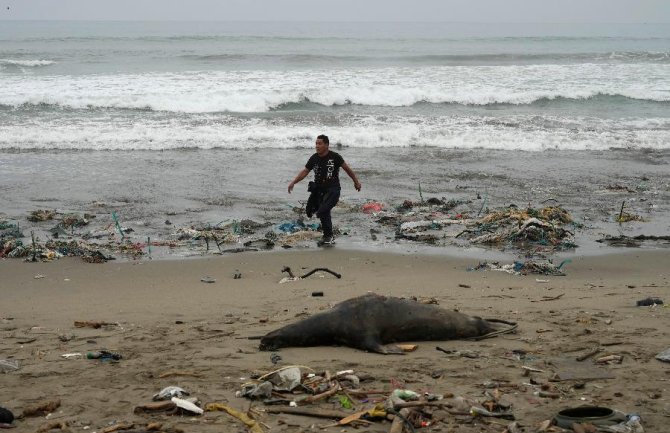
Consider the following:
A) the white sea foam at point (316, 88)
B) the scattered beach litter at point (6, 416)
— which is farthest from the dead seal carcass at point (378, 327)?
the white sea foam at point (316, 88)

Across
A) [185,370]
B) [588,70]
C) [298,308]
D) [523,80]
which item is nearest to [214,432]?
[185,370]

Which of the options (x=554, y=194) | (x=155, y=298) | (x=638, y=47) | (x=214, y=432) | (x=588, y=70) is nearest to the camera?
(x=214, y=432)

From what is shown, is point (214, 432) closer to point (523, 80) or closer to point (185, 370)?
point (185, 370)

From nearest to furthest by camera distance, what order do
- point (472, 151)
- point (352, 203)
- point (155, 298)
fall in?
1. point (155, 298)
2. point (352, 203)
3. point (472, 151)

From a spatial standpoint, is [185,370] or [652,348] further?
[652,348]

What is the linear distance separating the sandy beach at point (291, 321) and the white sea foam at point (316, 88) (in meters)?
16.2

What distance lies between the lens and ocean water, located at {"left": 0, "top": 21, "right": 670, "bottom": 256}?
548 inches

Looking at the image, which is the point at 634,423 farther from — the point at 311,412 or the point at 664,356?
the point at 311,412

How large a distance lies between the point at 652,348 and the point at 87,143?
52.1 ft

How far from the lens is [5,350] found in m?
6.04

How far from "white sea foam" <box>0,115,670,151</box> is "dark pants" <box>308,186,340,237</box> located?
8.12 meters

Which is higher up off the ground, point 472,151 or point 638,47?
point 638,47

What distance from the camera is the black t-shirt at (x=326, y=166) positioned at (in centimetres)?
1099

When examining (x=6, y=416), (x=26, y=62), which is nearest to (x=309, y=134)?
(x=6, y=416)
